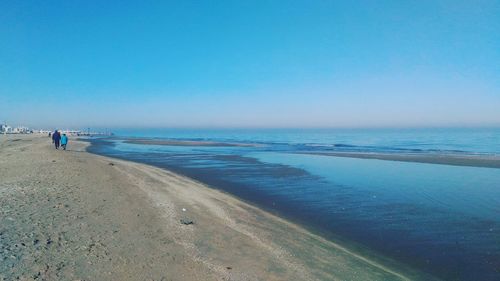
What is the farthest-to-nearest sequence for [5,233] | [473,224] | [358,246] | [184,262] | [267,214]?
[267,214] → [473,224] → [358,246] → [5,233] → [184,262]

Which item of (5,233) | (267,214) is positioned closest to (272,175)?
(267,214)

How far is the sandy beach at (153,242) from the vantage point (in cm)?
694

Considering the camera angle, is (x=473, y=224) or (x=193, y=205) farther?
(x=193, y=205)

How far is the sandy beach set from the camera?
694 centimetres

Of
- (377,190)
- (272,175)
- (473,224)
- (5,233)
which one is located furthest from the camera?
(272,175)

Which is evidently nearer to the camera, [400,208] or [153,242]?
[153,242]

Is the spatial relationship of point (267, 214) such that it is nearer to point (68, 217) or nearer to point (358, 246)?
point (358, 246)

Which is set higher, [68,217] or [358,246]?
[68,217]

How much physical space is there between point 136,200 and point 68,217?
3.32 m

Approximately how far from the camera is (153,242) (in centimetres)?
861

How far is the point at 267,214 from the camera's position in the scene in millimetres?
13102

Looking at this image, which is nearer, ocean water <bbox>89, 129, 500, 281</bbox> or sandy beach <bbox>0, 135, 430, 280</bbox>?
sandy beach <bbox>0, 135, 430, 280</bbox>

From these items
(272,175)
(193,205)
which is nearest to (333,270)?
(193,205)

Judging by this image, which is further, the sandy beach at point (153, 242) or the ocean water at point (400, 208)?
the ocean water at point (400, 208)
